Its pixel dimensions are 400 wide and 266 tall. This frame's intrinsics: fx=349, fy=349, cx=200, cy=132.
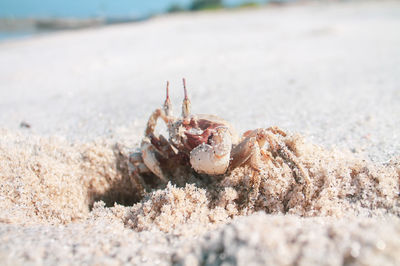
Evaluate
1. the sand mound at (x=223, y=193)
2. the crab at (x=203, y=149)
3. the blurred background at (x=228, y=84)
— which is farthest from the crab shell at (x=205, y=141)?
the blurred background at (x=228, y=84)

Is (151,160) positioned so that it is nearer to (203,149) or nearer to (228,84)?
(203,149)

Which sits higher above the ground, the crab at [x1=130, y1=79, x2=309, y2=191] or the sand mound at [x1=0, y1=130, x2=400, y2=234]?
the crab at [x1=130, y1=79, x2=309, y2=191]

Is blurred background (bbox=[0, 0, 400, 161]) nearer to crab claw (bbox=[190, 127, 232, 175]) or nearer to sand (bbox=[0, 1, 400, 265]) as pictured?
sand (bbox=[0, 1, 400, 265])

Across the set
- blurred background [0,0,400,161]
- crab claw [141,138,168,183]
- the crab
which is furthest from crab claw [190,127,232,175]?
blurred background [0,0,400,161]

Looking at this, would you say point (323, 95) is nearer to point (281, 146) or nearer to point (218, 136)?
point (281, 146)

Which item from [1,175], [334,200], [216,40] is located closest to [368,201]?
[334,200]

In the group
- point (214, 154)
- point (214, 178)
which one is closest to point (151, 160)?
point (214, 178)

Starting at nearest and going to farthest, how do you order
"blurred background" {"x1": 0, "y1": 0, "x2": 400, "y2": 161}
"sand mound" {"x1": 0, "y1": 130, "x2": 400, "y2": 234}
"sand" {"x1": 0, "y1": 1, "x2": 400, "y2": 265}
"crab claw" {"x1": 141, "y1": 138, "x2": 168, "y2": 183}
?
"sand" {"x1": 0, "y1": 1, "x2": 400, "y2": 265} → "sand mound" {"x1": 0, "y1": 130, "x2": 400, "y2": 234} → "crab claw" {"x1": 141, "y1": 138, "x2": 168, "y2": 183} → "blurred background" {"x1": 0, "y1": 0, "x2": 400, "y2": 161}

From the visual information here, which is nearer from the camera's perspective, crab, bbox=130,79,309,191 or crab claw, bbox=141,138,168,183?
crab, bbox=130,79,309,191
